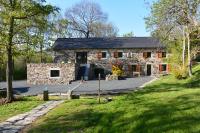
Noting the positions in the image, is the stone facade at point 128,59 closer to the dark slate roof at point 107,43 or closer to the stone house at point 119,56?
the stone house at point 119,56

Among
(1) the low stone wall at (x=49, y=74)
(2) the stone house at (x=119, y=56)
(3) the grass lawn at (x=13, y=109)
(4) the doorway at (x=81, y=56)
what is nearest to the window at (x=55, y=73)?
(1) the low stone wall at (x=49, y=74)

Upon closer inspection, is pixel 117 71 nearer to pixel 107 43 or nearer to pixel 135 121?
pixel 107 43

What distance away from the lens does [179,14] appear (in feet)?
112

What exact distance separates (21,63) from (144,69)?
22317 millimetres

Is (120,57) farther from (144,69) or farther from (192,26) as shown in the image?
(192,26)

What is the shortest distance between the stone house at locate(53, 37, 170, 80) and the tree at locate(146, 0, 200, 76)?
18.1m

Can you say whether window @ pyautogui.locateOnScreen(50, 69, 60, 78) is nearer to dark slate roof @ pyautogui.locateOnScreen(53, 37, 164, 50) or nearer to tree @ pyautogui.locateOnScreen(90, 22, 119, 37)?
dark slate roof @ pyautogui.locateOnScreen(53, 37, 164, 50)

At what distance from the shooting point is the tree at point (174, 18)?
3272 centimetres

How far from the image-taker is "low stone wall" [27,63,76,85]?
5072 cm

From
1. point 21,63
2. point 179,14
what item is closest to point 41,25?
point 179,14

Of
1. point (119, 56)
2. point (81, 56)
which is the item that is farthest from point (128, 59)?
point (81, 56)

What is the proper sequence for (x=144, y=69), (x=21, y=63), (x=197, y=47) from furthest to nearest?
(x=21, y=63)
(x=144, y=69)
(x=197, y=47)

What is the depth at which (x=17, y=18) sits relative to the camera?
2511cm

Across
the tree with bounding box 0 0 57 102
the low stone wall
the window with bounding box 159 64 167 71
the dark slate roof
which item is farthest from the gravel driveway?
the dark slate roof
